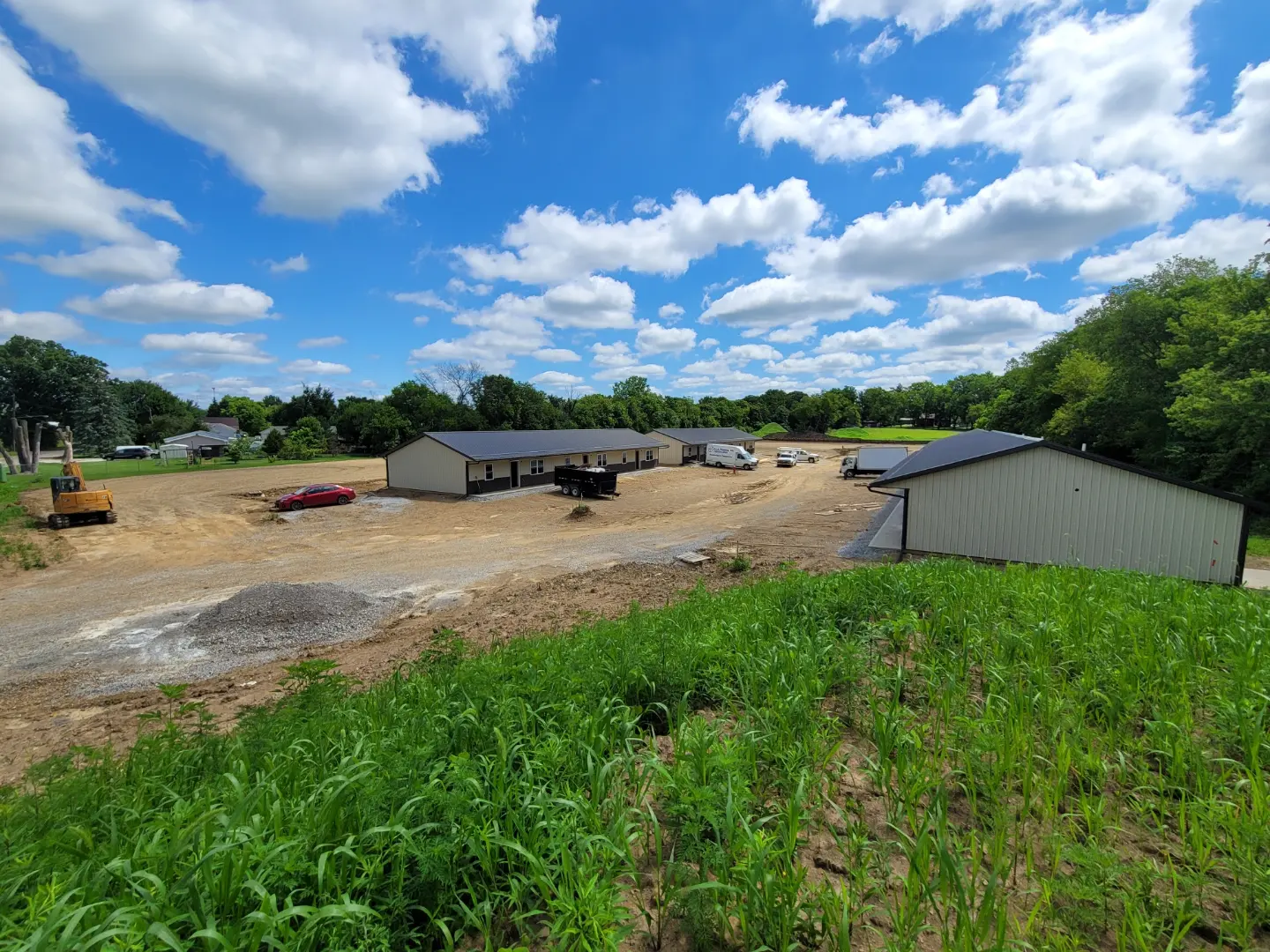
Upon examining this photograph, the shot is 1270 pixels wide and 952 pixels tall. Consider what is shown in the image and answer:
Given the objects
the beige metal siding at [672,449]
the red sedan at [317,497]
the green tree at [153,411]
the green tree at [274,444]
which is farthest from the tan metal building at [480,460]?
the green tree at [153,411]

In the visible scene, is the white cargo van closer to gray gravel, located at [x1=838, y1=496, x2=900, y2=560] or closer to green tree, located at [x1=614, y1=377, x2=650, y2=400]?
gray gravel, located at [x1=838, y1=496, x2=900, y2=560]

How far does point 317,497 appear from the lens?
27.3 meters

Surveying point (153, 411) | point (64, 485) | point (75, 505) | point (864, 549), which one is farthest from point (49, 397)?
point (864, 549)

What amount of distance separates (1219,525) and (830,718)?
15561 mm

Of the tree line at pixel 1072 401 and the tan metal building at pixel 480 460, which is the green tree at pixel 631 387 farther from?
the tan metal building at pixel 480 460

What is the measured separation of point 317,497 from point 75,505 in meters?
8.82

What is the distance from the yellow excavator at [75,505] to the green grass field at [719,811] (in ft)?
83.6

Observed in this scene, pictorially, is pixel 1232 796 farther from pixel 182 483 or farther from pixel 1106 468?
pixel 182 483

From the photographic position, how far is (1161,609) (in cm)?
512

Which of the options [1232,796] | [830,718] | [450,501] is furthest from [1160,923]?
[450,501]

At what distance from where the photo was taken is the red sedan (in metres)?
26.5

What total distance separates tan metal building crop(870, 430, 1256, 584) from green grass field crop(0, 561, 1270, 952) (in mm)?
10831

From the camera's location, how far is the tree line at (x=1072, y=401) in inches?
896

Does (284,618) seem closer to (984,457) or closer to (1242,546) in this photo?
(984,457)
